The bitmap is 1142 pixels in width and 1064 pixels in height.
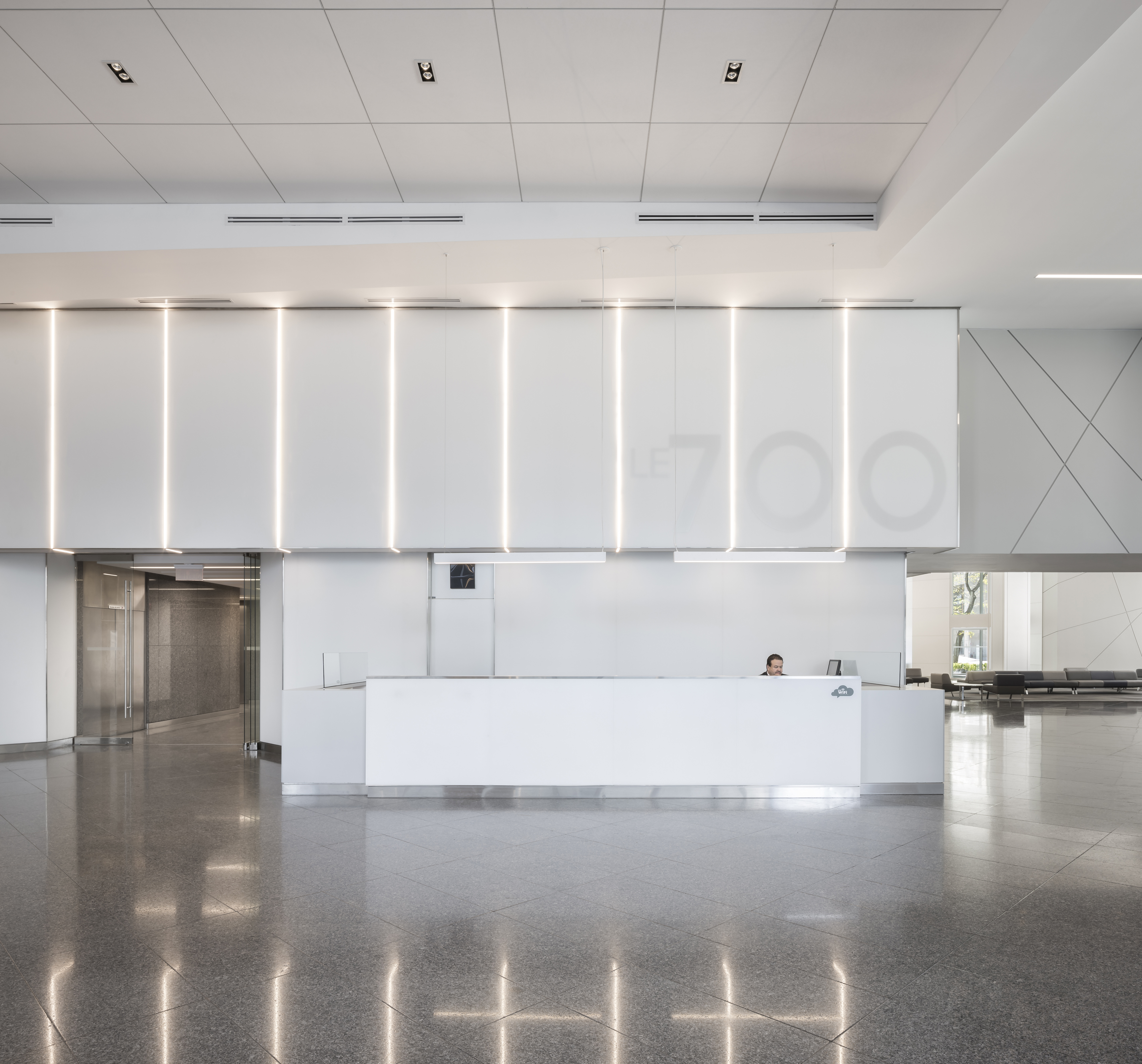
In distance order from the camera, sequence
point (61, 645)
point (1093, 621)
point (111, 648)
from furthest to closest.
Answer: point (1093, 621) < point (111, 648) < point (61, 645)

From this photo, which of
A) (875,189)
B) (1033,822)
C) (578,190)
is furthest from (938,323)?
(1033,822)

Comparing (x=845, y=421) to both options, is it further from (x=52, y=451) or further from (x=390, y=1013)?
(x=52, y=451)

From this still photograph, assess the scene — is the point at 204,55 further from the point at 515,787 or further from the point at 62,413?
the point at 515,787

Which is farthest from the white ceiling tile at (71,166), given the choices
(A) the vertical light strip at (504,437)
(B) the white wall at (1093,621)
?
(B) the white wall at (1093,621)

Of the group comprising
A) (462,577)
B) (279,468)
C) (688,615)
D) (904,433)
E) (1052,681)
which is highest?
(904,433)

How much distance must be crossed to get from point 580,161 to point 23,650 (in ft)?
33.5

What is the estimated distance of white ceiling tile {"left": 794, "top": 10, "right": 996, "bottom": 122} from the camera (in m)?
5.55

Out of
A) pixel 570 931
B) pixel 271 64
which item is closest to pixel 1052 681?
pixel 570 931

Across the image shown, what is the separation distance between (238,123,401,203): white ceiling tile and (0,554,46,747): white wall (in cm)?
734

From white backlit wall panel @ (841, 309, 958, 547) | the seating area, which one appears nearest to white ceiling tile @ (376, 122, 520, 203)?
white backlit wall panel @ (841, 309, 958, 547)

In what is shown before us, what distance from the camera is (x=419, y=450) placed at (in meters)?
10.2

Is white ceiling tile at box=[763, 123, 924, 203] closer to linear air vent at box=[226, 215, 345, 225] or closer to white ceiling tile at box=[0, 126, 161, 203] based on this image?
linear air vent at box=[226, 215, 345, 225]

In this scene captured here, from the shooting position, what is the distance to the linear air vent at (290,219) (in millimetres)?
8070

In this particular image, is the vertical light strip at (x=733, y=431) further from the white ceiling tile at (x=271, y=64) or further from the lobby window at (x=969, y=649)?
the lobby window at (x=969, y=649)
